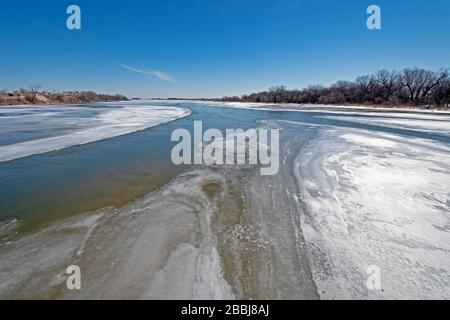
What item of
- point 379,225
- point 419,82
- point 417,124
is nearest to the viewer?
point 379,225

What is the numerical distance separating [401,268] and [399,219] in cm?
133

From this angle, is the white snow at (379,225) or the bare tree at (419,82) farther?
the bare tree at (419,82)

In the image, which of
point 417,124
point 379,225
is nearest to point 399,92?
point 417,124

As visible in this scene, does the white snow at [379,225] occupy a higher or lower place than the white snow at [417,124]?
lower

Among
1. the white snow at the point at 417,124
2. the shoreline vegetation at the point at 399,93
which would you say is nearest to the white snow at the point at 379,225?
the white snow at the point at 417,124

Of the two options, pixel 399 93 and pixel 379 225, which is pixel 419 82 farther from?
pixel 379 225

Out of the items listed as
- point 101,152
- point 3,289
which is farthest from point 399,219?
point 101,152

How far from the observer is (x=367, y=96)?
57.2 metres

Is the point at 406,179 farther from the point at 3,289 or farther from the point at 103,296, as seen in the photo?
the point at 3,289

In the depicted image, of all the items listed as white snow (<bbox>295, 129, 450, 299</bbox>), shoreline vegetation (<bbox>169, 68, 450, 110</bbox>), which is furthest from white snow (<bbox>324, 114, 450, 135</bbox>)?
shoreline vegetation (<bbox>169, 68, 450, 110</bbox>)

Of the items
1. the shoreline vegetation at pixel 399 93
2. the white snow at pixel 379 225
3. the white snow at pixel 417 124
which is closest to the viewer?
the white snow at pixel 379 225

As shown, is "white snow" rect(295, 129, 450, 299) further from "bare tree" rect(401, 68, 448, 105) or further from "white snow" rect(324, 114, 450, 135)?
"bare tree" rect(401, 68, 448, 105)

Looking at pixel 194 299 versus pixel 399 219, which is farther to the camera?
pixel 399 219

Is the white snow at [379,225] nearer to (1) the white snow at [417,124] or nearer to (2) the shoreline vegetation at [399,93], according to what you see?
(1) the white snow at [417,124]
